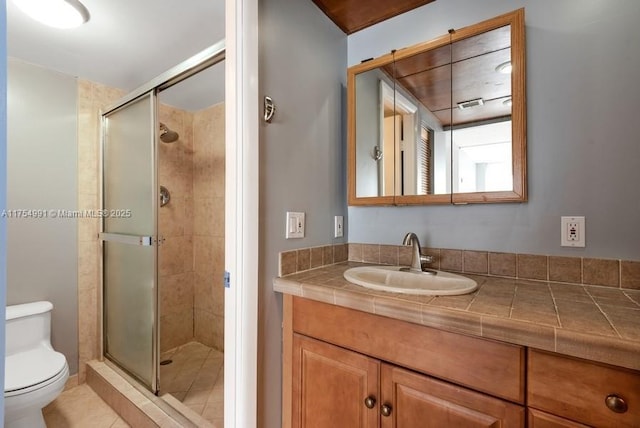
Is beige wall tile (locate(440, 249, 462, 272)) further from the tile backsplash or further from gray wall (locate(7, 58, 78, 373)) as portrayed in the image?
gray wall (locate(7, 58, 78, 373))

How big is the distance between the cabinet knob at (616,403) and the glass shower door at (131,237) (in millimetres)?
1903

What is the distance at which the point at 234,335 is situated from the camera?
0.99 metres

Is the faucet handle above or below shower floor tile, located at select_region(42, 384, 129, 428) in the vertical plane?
above

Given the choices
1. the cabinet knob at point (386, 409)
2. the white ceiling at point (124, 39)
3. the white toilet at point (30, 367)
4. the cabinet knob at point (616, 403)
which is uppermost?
the white ceiling at point (124, 39)

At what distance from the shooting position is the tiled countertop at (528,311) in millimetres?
589

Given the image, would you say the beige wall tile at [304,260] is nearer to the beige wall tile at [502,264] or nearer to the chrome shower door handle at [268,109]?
the chrome shower door handle at [268,109]

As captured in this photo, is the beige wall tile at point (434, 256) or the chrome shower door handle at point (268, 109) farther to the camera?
the beige wall tile at point (434, 256)

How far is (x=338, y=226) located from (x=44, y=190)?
1866 millimetres

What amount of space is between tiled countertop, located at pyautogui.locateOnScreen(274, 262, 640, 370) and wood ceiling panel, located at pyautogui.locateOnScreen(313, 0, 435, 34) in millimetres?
1252

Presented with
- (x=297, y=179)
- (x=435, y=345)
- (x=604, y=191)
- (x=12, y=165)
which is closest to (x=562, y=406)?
(x=435, y=345)

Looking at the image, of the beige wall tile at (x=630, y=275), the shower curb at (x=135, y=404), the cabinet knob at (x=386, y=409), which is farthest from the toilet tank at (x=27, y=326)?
the beige wall tile at (x=630, y=275)

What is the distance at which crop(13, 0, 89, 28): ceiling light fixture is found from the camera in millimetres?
1228

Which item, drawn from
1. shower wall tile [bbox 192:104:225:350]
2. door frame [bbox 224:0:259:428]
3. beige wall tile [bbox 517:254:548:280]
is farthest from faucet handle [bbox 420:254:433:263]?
shower wall tile [bbox 192:104:225:350]

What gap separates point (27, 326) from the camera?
1605 millimetres
